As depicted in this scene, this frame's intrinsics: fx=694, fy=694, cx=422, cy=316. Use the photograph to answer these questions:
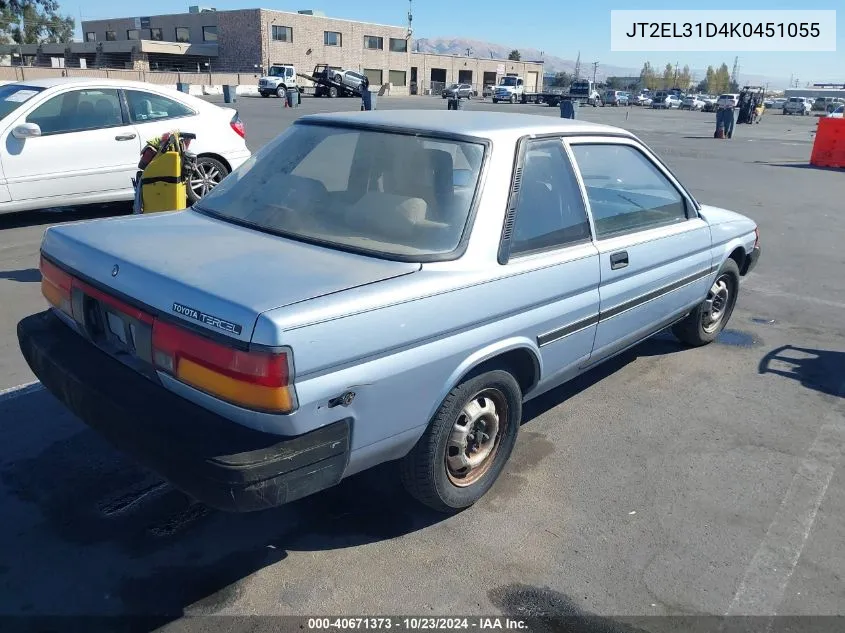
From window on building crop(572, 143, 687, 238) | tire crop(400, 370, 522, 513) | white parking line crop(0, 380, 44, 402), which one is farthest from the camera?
white parking line crop(0, 380, 44, 402)

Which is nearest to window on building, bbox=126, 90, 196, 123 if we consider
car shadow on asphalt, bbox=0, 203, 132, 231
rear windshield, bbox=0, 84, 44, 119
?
rear windshield, bbox=0, 84, 44, 119

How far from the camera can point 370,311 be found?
2.47 meters

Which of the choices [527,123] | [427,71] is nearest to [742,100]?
[527,123]

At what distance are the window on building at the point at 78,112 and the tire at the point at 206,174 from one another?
0.99 metres

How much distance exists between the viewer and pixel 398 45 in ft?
260

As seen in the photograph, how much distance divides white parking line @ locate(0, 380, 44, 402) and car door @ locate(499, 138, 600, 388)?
3022 millimetres

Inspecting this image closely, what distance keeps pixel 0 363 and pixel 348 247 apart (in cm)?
296

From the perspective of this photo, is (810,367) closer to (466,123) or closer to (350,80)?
(466,123)

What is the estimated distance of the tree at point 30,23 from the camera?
67.4 m

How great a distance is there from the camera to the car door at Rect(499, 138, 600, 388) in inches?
124

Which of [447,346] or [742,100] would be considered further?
[742,100]

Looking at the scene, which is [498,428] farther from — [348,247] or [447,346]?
[348,247]

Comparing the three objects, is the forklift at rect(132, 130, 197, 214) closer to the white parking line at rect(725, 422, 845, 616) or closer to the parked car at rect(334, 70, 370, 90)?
the white parking line at rect(725, 422, 845, 616)

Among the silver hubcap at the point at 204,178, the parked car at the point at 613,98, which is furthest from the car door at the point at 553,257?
the parked car at the point at 613,98
